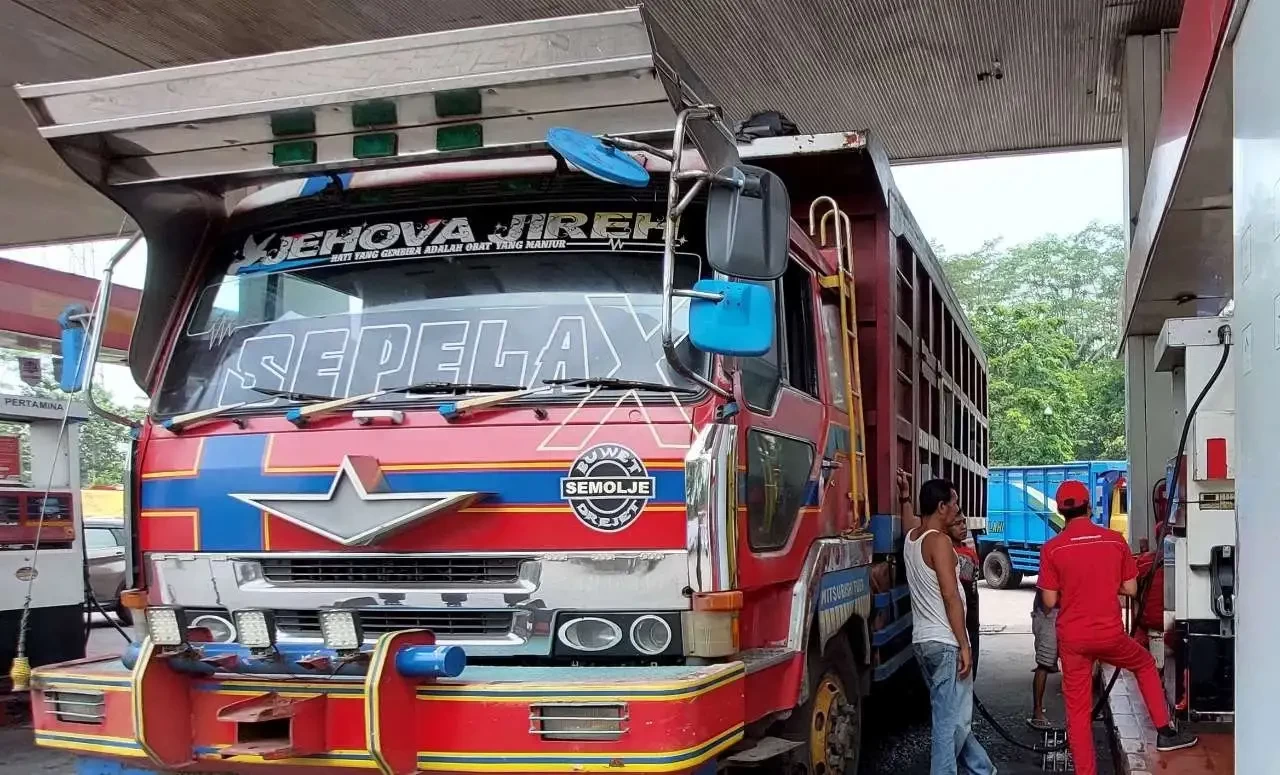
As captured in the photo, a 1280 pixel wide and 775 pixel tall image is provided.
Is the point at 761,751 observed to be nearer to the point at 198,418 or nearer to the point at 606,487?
the point at 606,487

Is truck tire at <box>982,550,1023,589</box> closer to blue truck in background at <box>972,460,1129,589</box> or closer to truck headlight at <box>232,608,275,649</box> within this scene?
blue truck in background at <box>972,460,1129,589</box>

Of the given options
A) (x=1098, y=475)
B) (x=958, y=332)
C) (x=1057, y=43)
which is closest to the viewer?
(x=958, y=332)

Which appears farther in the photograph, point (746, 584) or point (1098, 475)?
point (1098, 475)

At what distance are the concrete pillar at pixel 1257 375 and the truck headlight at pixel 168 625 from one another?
3.12 m

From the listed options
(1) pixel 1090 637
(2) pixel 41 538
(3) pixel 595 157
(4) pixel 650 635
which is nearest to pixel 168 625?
(4) pixel 650 635

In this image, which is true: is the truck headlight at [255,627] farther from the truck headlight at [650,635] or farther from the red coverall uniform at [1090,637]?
the red coverall uniform at [1090,637]

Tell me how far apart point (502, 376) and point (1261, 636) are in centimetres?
236

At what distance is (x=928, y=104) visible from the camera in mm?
11984

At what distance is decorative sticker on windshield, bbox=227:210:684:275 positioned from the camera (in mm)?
4066

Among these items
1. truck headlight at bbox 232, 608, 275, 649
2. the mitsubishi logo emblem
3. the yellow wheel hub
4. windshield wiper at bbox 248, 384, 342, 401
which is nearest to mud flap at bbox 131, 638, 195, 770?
truck headlight at bbox 232, 608, 275, 649

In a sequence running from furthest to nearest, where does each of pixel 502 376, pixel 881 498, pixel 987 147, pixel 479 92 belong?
pixel 987 147 → pixel 881 498 → pixel 502 376 → pixel 479 92

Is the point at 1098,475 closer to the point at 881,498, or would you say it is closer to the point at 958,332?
the point at 958,332

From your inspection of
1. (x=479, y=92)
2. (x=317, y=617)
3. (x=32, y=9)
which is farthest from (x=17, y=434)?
(x=479, y=92)

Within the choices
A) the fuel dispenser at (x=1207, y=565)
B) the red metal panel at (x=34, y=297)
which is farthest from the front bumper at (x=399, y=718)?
the red metal panel at (x=34, y=297)
